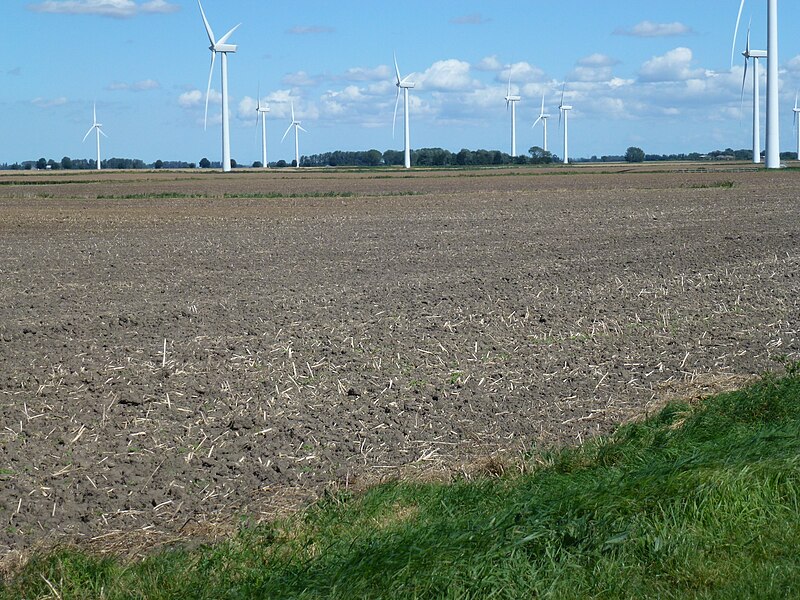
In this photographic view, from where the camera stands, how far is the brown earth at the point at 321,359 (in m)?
8.31

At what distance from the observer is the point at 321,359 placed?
40.0 feet

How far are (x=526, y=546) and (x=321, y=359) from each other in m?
6.56

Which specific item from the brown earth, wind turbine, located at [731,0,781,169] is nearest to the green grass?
the brown earth

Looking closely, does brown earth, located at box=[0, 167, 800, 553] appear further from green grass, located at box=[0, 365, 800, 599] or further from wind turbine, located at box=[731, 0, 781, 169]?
wind turbine, located at box=[731, 0, 781, 169]

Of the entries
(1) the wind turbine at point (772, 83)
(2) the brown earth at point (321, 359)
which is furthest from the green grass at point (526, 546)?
(1) the wind turbine at point (772, 83)

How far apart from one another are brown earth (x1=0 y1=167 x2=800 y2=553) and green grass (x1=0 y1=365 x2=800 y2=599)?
786mm

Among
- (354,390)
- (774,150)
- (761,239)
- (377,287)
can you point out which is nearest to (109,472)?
(354,390)

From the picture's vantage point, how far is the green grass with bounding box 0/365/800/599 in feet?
18.2

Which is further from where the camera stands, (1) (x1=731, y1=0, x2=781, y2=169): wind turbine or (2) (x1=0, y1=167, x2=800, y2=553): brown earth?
(1) (x1=731, y1=0, x2=781, y2=169): wind turbine

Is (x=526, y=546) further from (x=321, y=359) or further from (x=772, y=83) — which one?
(x=772, y=83)

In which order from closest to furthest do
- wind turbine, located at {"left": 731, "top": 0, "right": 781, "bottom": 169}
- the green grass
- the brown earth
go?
the green grass
the brown earth
wind turbine, located at {"left": 731, "top": 0, "right": 781, "bottom": 169}

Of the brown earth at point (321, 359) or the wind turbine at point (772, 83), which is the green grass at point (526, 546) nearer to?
the brown earth at point (321, 359)

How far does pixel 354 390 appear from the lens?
425 inches

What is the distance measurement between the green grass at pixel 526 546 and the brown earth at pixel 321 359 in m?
0.79
